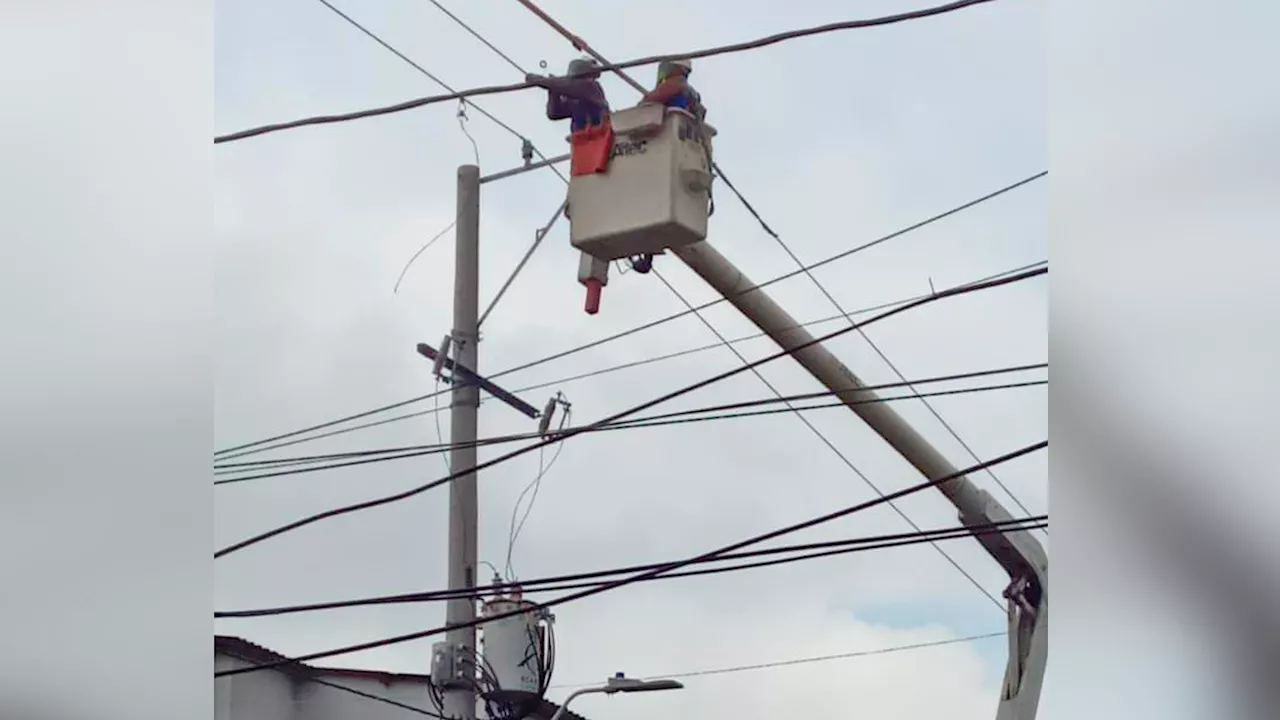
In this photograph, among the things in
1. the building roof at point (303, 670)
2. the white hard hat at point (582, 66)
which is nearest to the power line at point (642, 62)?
the white hard hat at point (582, 66)

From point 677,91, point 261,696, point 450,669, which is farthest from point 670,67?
point 261,696

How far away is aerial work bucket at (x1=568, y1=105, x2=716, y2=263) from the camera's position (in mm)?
4848

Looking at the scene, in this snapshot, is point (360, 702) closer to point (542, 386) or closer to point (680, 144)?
point (542, 386)

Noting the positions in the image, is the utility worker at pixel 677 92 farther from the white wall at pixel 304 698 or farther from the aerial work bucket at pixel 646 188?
the white wall at pixel 304 698

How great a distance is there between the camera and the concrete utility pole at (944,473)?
548cm

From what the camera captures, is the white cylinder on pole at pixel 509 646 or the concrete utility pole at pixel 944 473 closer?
the concrete utility pole at pixel 944 473

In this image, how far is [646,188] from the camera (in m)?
4.89

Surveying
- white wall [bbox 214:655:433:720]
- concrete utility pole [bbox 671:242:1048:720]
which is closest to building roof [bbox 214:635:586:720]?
white wall [bbox 214:655:433:720]

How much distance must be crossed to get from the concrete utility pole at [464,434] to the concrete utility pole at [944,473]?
117cm

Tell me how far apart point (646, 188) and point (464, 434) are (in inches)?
59.4

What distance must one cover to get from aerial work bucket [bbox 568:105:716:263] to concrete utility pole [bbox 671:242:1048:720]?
0.30 meters

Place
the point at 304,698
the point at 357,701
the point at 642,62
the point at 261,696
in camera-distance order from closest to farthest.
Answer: the point at 642,62 < the point at 261,696 < the point at 304,698 < the point at 357,701

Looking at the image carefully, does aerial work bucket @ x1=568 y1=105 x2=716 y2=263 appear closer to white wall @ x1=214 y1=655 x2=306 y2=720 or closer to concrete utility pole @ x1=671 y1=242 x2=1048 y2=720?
concrete utility pole @ x1=671 y1=242 x2=1048 y2=720

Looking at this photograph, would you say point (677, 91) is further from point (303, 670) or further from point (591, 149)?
point (303, 670)
